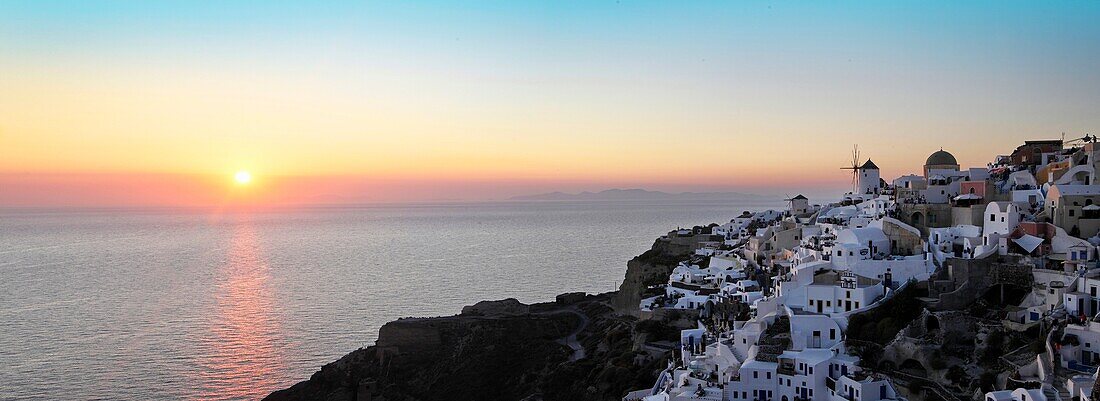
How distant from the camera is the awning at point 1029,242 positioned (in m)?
24.9

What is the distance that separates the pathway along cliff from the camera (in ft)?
108

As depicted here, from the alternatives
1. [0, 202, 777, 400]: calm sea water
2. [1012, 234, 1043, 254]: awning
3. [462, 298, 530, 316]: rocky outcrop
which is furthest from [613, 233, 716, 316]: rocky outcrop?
[1012, 234, 1043, 254]: awning

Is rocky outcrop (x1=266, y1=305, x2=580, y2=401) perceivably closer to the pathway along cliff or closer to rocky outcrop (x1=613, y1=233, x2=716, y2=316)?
the pathway along cliff

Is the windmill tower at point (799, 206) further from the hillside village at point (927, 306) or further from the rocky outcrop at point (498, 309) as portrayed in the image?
the rocky outcrop at point (498, 309)

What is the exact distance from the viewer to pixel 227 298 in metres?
65.9

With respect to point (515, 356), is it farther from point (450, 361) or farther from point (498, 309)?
point (498, 309)

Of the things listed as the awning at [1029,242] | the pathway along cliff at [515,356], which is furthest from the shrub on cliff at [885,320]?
the pathway along cliff at [515,356]

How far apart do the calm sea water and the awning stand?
3179cm

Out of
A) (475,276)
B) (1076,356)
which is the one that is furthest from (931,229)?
(475,276)

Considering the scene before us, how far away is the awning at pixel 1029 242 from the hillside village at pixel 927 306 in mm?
53

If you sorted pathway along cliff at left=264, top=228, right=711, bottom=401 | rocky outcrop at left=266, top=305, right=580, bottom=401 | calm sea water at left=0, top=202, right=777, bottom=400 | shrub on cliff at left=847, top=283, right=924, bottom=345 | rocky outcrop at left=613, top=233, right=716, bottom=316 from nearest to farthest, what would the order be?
shrub on cliff at left=847, top=283, right=924, bottom=345, pathway along cliff at left=264, top=228, right=711, bottom=401, rocky outcrop at left=266, top=305, right=580, bottom=401, calm sea water at left=0, top=202, right=777, bottom=400, rocky outcrop at left=613, top=233, right=716, bottom=316

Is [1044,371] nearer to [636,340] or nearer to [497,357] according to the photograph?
[636,340]

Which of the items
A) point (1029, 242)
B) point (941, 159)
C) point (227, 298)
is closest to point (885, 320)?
point (1029, 242)

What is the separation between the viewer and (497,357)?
4022 cm
